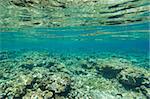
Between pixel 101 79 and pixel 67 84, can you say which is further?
pixel 101 79

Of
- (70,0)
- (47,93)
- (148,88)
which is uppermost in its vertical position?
(70,0)

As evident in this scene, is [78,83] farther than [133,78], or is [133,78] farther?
[78,83]

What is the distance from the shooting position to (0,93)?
11.3 m

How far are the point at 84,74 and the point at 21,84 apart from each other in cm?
739

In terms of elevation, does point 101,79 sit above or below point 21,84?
below

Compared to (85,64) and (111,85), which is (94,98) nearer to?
(111,85)

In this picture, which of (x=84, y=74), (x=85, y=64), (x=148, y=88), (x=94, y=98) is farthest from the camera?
(x=85, y=64)

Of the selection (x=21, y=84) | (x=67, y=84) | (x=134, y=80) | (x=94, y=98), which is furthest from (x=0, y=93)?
(x=134, y=80)

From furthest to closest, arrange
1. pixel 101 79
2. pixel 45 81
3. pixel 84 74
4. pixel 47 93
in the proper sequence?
pixel 84 74 → pixel 101 79 → pixel 45 81 → pixel 47 93

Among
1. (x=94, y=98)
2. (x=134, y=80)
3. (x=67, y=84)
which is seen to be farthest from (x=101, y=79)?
(x=67, y=84)

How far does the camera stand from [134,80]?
572 inches

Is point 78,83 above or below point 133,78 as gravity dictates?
below

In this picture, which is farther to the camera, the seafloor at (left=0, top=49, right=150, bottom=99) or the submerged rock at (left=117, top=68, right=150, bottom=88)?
the submerged rock at (left=117, top=68, right=150, bottom=88)

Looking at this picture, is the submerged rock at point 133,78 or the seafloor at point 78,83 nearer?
the seafloor at point 78,83
